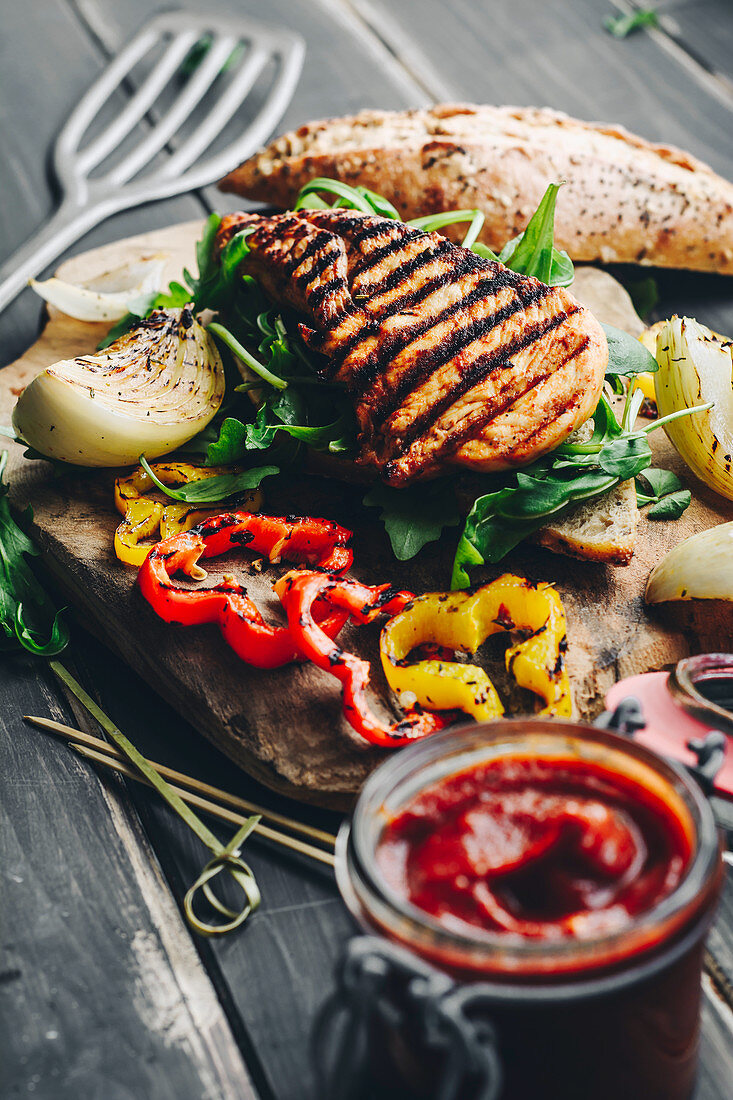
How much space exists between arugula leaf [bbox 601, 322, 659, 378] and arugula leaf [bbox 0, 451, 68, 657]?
1.45 metres

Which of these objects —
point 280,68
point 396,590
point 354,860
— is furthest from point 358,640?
point 280,68

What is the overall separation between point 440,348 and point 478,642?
69 cm

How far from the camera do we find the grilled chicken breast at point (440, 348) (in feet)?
7.18

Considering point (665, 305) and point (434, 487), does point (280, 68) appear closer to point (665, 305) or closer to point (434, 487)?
point (665, 305)

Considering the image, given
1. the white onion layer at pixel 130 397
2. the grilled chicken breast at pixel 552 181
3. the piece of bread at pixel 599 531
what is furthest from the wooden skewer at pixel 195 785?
the grilled chicken breast at pixel 552 181

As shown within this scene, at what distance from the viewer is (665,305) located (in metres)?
3.24

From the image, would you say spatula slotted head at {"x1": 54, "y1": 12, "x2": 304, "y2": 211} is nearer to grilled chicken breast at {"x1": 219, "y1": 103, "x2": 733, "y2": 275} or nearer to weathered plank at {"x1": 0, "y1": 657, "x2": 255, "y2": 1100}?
grilled chicken breast at {"x1": 219, "y1": 103, "x2": 733, "y2": 275}

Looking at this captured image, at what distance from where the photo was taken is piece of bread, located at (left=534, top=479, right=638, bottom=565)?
2176 millimetres

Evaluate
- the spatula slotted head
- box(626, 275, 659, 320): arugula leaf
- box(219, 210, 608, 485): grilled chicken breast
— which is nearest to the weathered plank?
box(219, 210, 608, 485): grilled chicken breast

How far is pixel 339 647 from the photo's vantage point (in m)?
1.99

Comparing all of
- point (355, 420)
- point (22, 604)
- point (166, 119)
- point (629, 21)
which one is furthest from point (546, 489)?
point (629, 21)

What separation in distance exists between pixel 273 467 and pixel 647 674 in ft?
3.26

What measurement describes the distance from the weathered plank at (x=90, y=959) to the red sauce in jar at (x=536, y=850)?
0.55 meters

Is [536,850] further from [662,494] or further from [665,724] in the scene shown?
[662,494]
